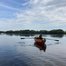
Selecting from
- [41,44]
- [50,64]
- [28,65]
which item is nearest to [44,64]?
[50,64]

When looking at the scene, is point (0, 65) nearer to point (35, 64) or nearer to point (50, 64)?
point (35, 64)

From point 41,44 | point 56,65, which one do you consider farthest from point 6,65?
point 41,44

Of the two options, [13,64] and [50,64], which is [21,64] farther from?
[50,64]

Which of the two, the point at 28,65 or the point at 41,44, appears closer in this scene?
the point at 28,65

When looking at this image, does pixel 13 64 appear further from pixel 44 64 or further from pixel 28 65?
pixel 44 64

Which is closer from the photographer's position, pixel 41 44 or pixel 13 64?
pixel 13 64

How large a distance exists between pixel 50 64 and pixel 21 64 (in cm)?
543

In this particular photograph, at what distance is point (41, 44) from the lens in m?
66.7

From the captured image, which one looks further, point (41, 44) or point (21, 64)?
point (41, 44)

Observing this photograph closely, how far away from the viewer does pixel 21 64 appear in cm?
3127

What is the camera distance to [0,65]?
1179 inches

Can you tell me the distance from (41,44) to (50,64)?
35.6 meters

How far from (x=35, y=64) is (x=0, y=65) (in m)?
6.45

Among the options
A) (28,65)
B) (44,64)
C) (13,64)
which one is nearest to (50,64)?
(44,64)
